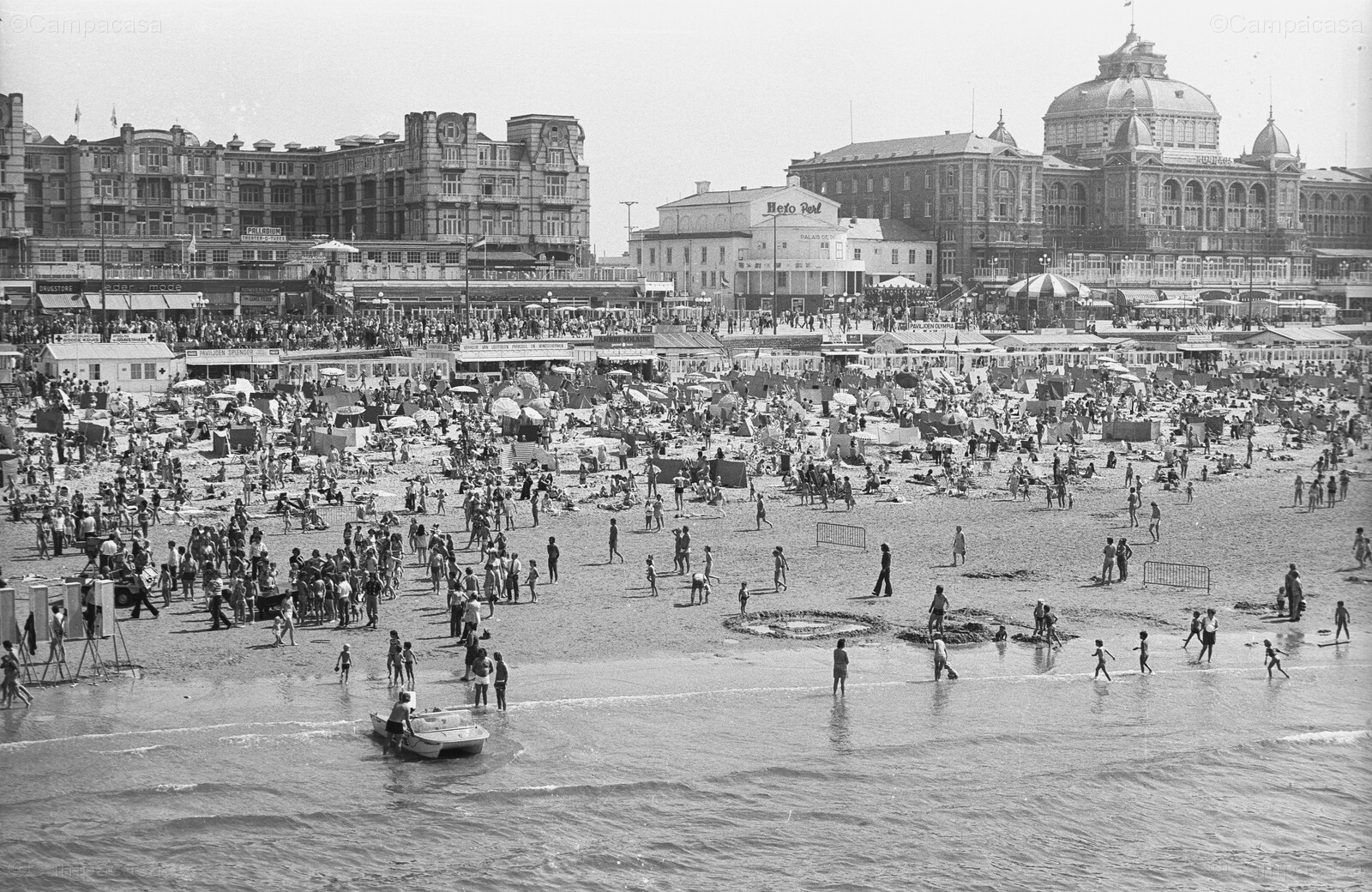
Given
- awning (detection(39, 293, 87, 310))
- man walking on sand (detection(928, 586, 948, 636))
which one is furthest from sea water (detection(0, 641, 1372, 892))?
awning (detection(39, 293, 87, 310))

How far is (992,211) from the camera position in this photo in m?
113

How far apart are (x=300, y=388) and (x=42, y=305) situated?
2006 cm

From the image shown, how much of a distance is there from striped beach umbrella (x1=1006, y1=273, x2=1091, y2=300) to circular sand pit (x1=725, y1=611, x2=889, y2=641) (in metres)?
65.7

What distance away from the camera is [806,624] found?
28906mm

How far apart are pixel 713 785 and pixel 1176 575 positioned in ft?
47.2

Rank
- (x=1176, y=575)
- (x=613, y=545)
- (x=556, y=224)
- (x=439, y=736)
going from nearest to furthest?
(x=439, y=736), (x=1176, y=575), (x=613, y=545), (x=556, y=224)

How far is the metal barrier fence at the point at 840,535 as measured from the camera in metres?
36.2

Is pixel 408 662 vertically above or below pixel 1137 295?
below

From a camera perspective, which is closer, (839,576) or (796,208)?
(839,576)

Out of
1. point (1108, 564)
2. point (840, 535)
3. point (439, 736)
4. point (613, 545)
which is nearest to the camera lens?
point (439, 736)

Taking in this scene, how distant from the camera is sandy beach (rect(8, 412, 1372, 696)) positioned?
27125 mm

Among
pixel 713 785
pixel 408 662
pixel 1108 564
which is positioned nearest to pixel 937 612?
pixel 1108 564

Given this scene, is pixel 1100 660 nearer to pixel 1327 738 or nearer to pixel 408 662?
pixel 1327 738

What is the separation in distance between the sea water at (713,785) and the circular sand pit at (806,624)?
193cm
